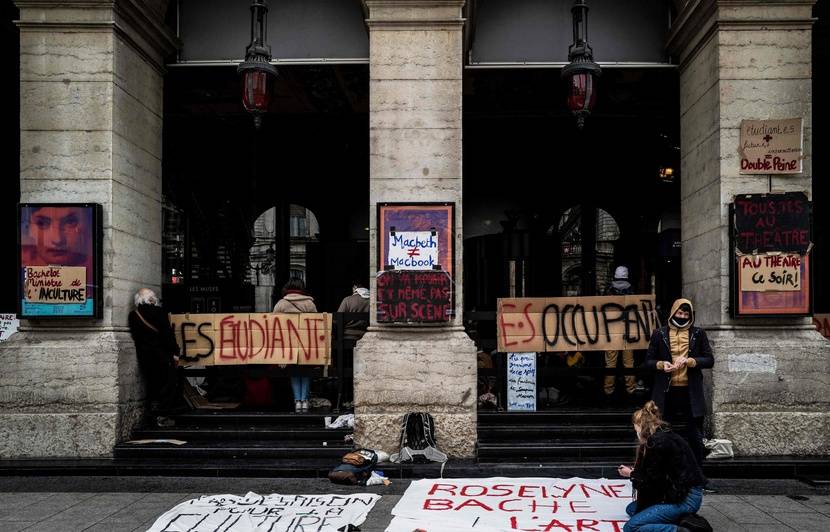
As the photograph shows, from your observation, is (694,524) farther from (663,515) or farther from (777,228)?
(777,228)

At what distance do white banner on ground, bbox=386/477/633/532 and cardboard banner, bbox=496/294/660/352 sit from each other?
2.22 metres

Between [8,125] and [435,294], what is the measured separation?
343 inches

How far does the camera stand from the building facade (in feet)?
28.7

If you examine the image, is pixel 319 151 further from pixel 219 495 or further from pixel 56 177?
pixel 219 495

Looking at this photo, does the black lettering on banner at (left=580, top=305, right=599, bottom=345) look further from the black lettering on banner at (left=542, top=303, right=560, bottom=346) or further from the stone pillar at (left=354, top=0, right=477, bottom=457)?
the stone pillar at (left=354, top=0, right=477, bottom=457)

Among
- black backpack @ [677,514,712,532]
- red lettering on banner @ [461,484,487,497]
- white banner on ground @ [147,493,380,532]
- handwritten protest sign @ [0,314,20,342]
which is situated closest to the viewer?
black backpack @ [677,514,712,532]

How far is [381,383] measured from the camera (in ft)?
29.6

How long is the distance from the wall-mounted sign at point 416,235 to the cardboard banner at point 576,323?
1356 mm

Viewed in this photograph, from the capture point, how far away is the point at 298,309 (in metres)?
10.4

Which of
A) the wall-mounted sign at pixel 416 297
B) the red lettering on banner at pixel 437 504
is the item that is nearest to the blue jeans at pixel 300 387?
the wall-mounted sign at pixel 416 297

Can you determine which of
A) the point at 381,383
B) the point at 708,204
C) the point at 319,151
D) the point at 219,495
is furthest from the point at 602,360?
the point at 319,151

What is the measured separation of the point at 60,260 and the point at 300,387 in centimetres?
357

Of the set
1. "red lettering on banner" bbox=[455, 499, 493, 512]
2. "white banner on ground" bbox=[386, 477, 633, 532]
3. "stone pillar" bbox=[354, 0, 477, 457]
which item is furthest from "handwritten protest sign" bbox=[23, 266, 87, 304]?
"red lettering on banner" bbox=[455, 499, 493, 512]

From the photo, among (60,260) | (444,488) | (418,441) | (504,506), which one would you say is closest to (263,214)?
(60,260)
